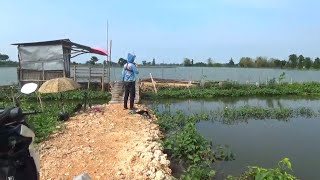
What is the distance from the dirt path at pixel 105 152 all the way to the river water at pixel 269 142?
1.89m

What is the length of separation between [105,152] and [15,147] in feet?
14.2

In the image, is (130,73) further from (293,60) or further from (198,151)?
(293,60)

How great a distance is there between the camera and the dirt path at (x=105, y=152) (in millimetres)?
6094

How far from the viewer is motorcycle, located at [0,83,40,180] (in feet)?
9.36

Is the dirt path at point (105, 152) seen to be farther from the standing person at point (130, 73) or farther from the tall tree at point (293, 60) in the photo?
the tall tree at point (293, 60)

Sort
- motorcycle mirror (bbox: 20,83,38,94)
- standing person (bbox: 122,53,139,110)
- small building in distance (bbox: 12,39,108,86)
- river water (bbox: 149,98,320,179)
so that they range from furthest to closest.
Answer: small building in distance (bbox: 12,39,108,86)
standing person (bbox: 122,53,139,110)
river water (bbox: 149,98,320,179)
motorcycle mirror (bbox: 20,83,38,94)

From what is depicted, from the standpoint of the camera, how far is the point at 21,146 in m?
2.93

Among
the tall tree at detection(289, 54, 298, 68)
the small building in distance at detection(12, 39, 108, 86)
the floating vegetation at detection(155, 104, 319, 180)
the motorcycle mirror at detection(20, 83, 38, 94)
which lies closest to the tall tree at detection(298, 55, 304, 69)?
the tall tree at detection(289, 54, 298, 68)

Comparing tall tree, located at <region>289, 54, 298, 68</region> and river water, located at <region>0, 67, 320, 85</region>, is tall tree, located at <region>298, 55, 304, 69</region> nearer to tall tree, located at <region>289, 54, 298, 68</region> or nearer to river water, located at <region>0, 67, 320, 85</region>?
tall tree, located at <region>289, 54, 298, 68</region>

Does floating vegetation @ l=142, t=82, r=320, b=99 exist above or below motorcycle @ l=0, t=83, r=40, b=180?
below

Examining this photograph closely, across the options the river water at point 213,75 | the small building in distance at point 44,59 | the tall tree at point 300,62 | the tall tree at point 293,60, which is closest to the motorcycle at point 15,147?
the small building in distance at point 44,59

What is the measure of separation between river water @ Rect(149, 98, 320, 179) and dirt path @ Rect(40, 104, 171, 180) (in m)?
1.89

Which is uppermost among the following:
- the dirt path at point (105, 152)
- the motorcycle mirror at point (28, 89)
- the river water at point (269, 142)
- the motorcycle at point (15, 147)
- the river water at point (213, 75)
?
the motorcycle mirror at point (28, 89)

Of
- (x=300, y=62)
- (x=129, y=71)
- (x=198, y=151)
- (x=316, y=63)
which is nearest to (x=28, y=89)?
(x=198, y=151)
